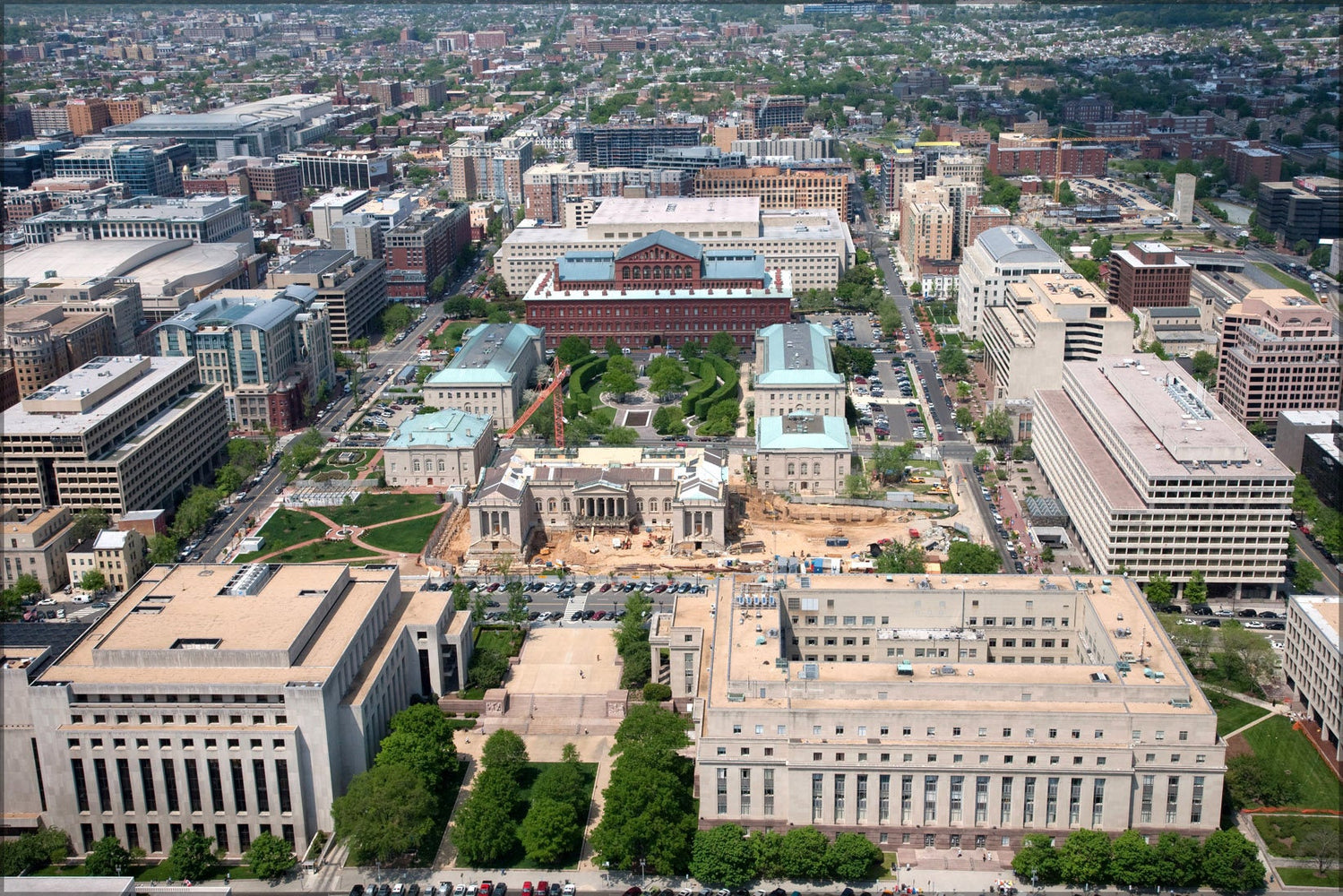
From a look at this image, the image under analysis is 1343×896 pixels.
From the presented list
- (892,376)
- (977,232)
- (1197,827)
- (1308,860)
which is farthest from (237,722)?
(977,232)

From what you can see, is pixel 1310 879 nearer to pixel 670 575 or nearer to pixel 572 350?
pixel 670 575

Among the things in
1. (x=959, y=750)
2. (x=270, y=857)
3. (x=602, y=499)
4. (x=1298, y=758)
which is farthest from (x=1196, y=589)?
(x=270, y=857)

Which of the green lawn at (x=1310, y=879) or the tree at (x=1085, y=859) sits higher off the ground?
the tree at (x=1085, y=859)

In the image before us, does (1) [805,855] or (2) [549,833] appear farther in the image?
(2) [549,833]

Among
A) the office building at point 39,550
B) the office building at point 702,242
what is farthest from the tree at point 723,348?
the office building at point 39,550

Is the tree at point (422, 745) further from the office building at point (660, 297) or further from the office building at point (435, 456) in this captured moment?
the office building at point (660, 297)

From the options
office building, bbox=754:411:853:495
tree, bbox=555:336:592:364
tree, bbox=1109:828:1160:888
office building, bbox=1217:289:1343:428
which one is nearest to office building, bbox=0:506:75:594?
office building, bbox=754:411:853:495

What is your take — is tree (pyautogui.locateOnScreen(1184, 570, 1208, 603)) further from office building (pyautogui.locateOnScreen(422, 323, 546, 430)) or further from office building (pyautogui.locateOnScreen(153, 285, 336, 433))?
office building (pyautogui.locateOnScreen(153, 285, 336, 433))
